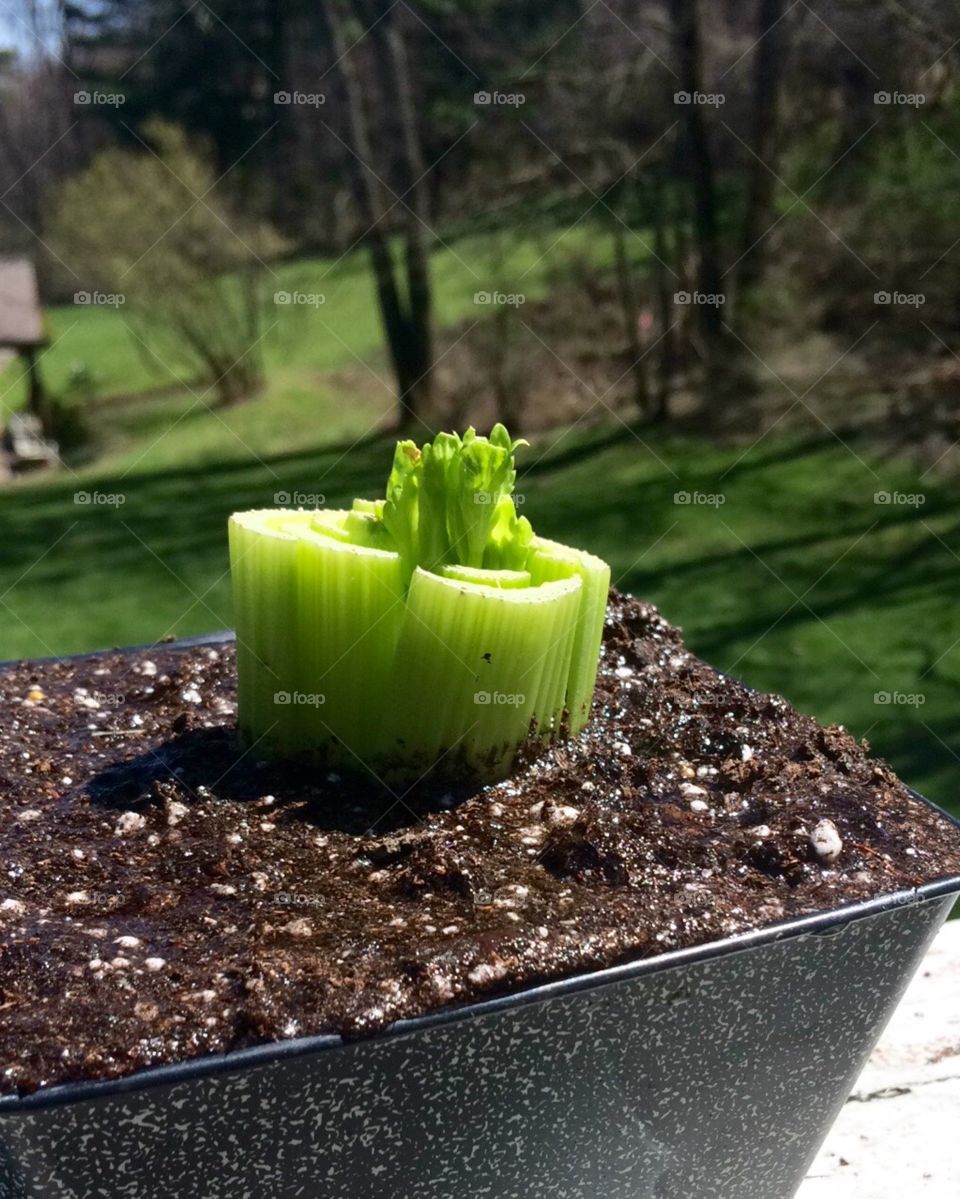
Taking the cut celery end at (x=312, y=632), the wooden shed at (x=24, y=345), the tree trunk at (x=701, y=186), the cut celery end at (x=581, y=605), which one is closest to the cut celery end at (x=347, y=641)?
the cut celery end at (x=312, y=632)

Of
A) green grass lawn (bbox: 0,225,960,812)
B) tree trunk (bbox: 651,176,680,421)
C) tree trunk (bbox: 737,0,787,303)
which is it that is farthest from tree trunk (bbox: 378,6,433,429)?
tree trunk (bbox: 737,0,787,303)

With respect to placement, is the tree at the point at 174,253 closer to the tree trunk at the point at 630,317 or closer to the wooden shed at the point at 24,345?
the wooden shed at the point at 24,345

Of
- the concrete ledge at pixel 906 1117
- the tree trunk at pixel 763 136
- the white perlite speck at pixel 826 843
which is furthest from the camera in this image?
the tree trunk at pixel 763 136

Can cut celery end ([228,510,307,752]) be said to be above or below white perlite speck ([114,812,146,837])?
above

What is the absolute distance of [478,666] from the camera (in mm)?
1213

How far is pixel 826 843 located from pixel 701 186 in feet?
15.2

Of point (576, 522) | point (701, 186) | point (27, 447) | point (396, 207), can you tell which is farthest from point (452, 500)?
point (27, 447)

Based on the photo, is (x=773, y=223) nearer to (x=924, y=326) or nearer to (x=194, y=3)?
(x=924, y=326)

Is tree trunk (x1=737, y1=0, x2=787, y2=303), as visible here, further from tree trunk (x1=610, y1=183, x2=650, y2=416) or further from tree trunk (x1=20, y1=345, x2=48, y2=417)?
tree trunk (x1=20, y1=345, x2=48, y2=417)

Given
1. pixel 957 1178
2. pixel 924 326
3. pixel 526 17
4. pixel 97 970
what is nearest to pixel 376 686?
pixel 97 970

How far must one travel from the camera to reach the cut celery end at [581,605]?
50.5 inches

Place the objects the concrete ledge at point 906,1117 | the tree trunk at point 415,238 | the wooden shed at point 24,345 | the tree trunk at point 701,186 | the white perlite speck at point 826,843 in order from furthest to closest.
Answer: the wooden shed at point 24,345 < the tree trunk at point 415,238 < the tree trunk at point 701,186 < the concrete ledge at point 906,1117 < the white perlite speck at point 826,843

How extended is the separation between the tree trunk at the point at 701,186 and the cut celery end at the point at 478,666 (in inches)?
167

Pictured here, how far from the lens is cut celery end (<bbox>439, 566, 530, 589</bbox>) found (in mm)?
1246
